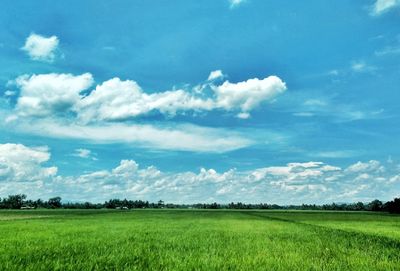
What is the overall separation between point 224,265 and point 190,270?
135 cm

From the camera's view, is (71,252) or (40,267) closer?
(40,267)

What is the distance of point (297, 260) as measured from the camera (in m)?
14.2

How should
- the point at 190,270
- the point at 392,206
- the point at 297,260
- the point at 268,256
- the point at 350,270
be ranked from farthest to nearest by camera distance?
the point at 392,206, the point at 268,256, the point at 297,260, the point at 350,270, the point at 190,270

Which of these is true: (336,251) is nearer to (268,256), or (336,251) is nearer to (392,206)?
(268,256)

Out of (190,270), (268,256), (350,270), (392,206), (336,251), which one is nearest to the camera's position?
(190,270)

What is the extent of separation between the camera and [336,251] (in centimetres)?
1788

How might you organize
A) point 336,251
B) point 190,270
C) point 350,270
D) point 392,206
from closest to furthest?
1. point 190,270
2. point 350,270
3. point 336,251
4. point 392,206

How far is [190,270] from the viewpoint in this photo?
462 inches

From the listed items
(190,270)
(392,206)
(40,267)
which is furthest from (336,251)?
(392,206)

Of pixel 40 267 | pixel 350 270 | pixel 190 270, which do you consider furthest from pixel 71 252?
pixel 350 270

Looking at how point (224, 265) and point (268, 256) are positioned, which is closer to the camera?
point (224, 265)

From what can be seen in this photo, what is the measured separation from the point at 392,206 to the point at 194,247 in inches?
5083

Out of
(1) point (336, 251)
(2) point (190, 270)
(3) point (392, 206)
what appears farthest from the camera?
(3) point (392, 206)

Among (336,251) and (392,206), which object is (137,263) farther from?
(392,206)
